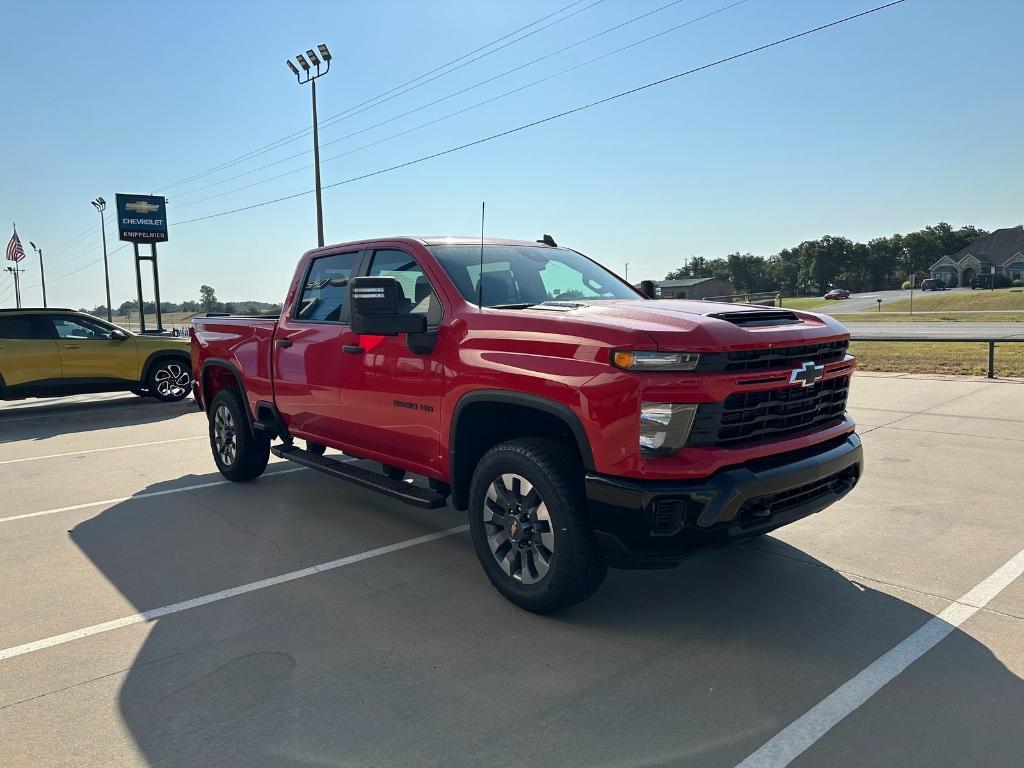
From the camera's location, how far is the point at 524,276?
4.80m

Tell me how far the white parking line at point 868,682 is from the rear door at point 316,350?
346 cm

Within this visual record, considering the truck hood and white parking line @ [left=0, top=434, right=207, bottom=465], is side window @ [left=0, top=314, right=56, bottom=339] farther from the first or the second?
the truck hood

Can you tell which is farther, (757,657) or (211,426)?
(211,426)

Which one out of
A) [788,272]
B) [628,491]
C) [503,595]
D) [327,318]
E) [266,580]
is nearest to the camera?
[628,491]

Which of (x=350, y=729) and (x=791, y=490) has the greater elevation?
(x=791, y=490)

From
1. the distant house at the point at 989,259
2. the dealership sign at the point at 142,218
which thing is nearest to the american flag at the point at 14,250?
the dealership sign at the point at 142,218

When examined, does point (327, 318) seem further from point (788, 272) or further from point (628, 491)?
point (788, 272)

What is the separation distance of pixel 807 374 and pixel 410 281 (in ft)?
8.11

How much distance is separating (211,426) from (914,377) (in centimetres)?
1122

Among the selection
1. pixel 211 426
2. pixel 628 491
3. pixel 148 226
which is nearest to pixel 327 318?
pixel 211 426

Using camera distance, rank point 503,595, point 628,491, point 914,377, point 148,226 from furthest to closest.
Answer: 1. point 148,226
2. point 914,377
3. point 503,595
4. point 628,491

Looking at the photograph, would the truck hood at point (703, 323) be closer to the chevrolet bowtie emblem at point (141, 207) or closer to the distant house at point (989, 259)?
the chevrolet bowtie emblem at point (141, 207)

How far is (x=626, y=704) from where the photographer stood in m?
2.98

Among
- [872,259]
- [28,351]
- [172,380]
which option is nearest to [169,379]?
[172,380]
